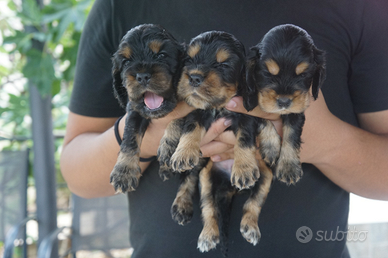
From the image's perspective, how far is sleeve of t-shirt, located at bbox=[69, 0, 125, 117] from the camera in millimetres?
2092

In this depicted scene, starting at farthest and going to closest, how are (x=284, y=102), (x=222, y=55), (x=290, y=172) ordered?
(x=290, y=172) → (x=222, y=55) → (x=284, y=102)

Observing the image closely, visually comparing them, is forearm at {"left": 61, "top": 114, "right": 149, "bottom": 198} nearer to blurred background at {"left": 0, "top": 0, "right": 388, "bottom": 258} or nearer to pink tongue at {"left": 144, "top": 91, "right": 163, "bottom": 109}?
pink tongue at {"left": 144, "top": 91, "right": 163, "bottom": 109}

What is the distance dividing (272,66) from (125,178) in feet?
3.19

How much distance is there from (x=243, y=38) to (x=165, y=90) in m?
A: 0.63

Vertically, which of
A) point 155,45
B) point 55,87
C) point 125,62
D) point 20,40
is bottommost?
point 55,87

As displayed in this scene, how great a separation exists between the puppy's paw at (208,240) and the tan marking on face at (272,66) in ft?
3.28

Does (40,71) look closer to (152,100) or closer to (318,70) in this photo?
(152,100)

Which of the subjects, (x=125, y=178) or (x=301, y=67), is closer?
(x=301, y=67)

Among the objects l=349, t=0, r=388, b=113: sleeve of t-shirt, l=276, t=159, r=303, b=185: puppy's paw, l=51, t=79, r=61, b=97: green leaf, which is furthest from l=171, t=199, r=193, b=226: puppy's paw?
l=51, t=79, r=61, b=97: green leaf

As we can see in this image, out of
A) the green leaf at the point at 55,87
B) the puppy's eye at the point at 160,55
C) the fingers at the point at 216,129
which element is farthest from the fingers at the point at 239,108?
the green leaf at the point at 55,87

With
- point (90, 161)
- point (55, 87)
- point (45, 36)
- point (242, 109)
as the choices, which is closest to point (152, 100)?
point (242, 109)

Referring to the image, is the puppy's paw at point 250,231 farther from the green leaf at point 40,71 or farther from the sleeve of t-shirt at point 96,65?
the green leaf at point 40,71

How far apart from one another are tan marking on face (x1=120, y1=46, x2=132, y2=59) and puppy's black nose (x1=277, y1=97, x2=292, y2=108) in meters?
0.81

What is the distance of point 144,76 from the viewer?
1625mm
